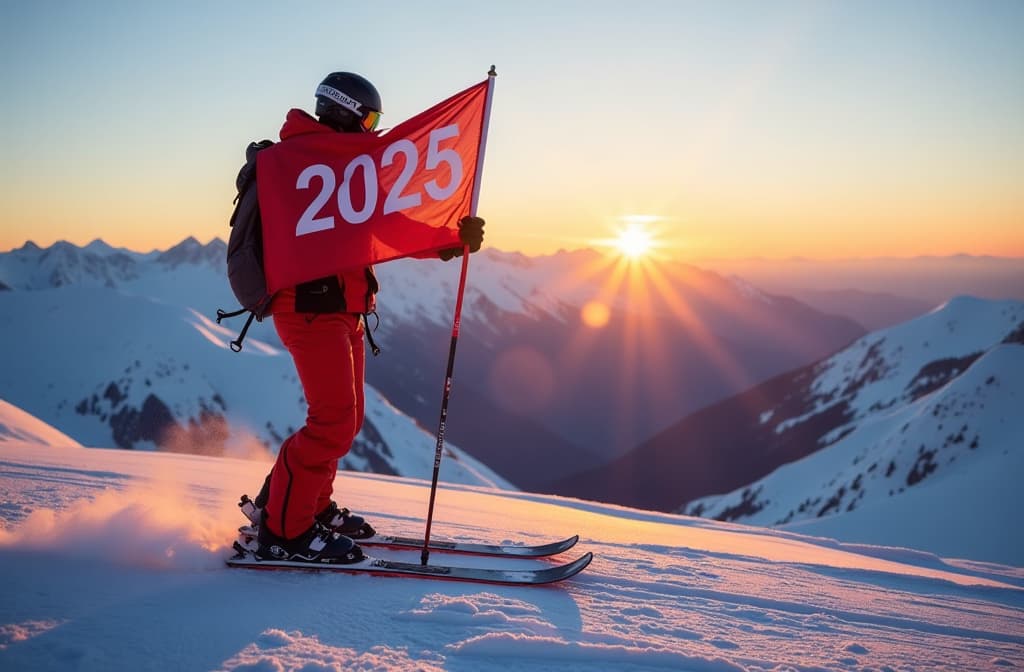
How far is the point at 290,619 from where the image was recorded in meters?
3.51

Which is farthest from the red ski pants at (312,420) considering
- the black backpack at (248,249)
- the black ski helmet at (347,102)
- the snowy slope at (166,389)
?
the snowy slope at (166,389)

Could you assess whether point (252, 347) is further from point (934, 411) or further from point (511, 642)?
point (511, 642)

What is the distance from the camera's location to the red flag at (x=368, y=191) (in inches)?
174

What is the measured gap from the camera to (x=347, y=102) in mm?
4762

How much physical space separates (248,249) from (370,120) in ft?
4.48

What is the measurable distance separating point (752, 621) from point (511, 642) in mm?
1824

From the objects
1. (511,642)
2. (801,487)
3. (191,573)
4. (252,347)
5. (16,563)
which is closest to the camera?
(511,642)

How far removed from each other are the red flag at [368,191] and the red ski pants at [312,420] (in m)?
0.35

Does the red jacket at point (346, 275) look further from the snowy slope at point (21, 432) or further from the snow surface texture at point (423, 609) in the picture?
the snowy slope at point (21, 432)

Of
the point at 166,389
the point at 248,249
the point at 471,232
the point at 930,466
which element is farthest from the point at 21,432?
the point at 166,389

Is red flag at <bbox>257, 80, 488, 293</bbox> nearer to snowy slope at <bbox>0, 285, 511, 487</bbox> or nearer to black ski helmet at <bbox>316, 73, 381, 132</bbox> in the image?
black ski helmet at <bbox>316, 73, 381, 132</bbox>

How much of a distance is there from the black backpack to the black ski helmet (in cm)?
61

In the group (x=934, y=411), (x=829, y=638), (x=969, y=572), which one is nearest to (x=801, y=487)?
(x=934, y=411)

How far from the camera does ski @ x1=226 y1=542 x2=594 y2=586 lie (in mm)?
4281
